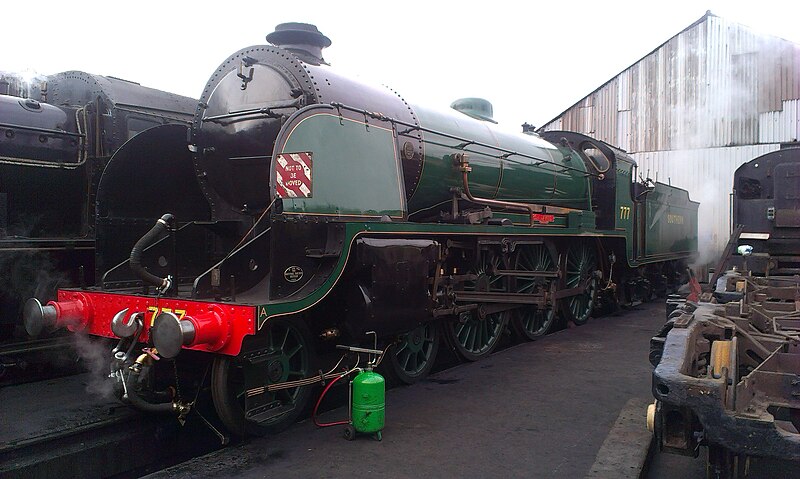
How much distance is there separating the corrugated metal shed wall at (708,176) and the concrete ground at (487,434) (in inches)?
479

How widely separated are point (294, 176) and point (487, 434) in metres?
2.09

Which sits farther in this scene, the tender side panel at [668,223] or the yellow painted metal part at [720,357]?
the tender side panel at [668,223]

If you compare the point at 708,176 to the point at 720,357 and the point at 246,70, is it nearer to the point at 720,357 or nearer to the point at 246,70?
the point at 246,70

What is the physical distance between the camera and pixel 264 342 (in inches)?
143

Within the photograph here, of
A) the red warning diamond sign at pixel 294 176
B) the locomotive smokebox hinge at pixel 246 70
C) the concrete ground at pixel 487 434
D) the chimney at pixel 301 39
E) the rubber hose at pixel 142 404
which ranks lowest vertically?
the concrete ground at pixel 487 434

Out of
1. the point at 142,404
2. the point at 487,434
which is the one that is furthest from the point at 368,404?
the point at 142,404

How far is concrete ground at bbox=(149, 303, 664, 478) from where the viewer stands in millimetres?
3367

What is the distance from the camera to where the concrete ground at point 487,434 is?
3.37 meters

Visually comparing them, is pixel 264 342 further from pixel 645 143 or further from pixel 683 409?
pixel 645 143

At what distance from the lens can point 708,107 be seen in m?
15.6

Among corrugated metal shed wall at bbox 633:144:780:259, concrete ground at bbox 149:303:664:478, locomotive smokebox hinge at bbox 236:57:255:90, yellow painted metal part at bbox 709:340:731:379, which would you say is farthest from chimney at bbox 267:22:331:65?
corrugated metal shed wall at bbox 633:144:780:259

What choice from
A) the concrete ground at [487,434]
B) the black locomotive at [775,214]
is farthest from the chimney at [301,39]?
the black locomotive at [775,214]

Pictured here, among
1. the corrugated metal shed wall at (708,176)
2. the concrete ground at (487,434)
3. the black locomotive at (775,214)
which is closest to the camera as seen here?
the concrete ground at (487,434)

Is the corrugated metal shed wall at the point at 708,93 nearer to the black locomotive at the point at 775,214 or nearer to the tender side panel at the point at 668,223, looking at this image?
the tender side panel at the point at 668,223
